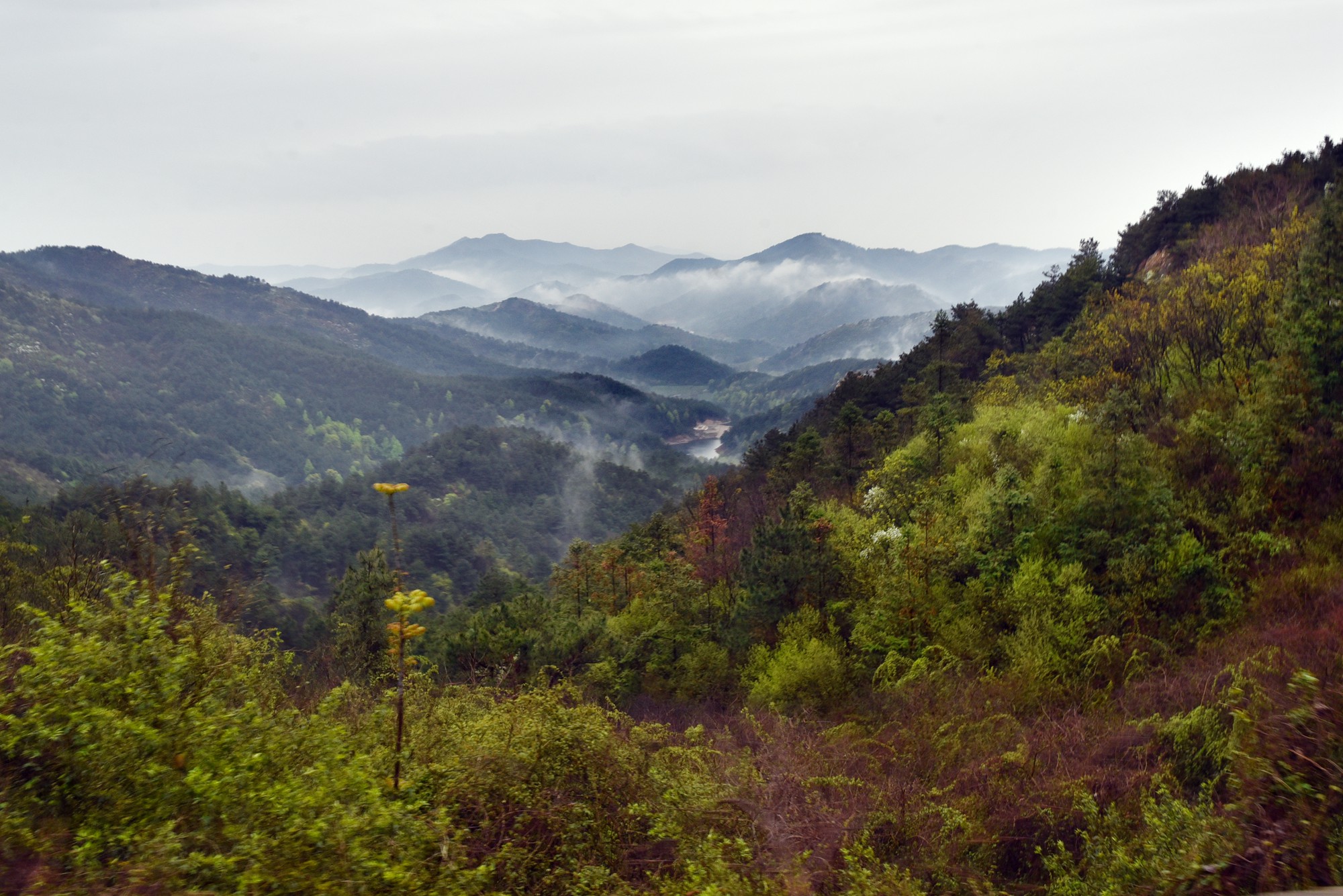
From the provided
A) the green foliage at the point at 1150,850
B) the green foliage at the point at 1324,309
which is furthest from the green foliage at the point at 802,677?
the green foliage at the point at 1324,309

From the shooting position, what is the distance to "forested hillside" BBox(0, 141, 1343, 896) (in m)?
5.72

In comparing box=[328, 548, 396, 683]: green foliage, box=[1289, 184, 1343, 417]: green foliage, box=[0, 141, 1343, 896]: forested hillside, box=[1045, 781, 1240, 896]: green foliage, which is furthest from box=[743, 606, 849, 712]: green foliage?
box=[1289, 184, 1343, 417]: green foliage

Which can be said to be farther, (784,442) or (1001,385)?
(784,442)

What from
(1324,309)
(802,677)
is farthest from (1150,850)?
(1324,309)

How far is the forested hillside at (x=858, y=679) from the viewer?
18.8 ft

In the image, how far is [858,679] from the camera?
731 inches

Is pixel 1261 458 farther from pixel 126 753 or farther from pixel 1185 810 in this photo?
pixel 126 753

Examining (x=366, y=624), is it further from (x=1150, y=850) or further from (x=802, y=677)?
(x=1150, y=850)

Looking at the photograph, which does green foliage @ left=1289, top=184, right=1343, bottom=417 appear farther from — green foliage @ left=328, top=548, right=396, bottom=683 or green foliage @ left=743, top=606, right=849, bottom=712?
green foliage @ left=328, top=548, right=396, bottom=683

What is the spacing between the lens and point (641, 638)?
2439 centimetres

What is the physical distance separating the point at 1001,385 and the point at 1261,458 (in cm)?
1836

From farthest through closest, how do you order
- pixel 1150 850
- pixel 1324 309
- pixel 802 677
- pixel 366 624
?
pixel 366 624
pixel 1324 309
pixel 802 677
pixel 1150 850

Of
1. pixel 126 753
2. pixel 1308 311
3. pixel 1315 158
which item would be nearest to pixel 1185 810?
pixel 126 753

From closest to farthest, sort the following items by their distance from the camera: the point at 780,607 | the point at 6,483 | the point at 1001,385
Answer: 1. the point at 780,607
2. the point at 1001,385
3. the point at 6,483
